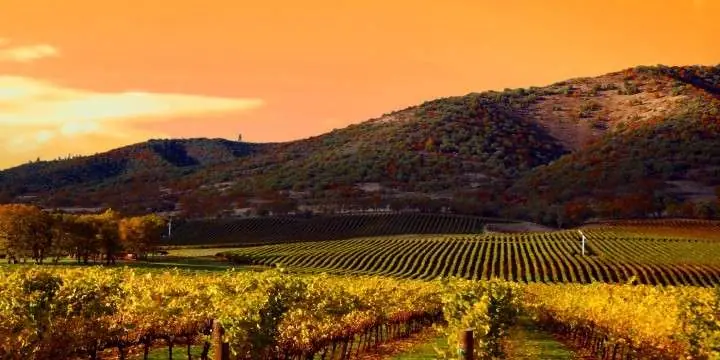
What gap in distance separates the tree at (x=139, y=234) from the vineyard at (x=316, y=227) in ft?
130

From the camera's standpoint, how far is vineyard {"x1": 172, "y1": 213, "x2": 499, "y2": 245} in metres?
152

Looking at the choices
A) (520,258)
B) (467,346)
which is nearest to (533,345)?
(467,346)

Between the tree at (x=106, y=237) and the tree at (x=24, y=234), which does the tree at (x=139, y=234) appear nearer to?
the tree at (x=106, y=237)

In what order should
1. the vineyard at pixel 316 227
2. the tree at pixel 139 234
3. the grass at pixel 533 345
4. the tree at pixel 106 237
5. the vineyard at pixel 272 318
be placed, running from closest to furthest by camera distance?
the vineyard at pixel 272 318
the grass at pixel 533 345
the tree at pixel 106 237
the tree at pixel 139 234
the vineyard at pixel 316 227

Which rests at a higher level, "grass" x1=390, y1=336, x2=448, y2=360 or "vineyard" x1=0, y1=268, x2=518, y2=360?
"vineyard" x1=0, y1=268, x2=518, y2=360

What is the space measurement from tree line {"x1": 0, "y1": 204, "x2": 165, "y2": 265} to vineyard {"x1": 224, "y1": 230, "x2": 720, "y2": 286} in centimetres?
1738

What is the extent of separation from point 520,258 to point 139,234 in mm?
55867

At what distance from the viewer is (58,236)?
95.4 m

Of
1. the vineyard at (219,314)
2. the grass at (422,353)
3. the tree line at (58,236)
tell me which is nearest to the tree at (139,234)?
the tree line at (58,236)

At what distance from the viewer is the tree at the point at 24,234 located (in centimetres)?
9456

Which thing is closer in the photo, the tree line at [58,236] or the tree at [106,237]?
the tree line at [58,236]

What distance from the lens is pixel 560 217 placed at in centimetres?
16300

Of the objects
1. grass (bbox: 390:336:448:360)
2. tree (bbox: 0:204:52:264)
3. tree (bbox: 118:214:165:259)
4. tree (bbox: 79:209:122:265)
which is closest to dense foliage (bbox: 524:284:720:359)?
grass (bbox: 390:336:448:360)

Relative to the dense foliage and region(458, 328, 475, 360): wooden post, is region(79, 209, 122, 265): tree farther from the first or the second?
region(458, 328, 475, 360): wooden post
